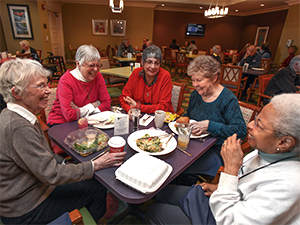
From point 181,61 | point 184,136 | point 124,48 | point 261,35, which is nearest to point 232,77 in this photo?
point 181,61

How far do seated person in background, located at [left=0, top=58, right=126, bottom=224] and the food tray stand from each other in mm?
143

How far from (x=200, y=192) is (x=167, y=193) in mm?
267

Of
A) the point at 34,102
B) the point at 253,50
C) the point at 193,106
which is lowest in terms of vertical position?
the point at 193,106

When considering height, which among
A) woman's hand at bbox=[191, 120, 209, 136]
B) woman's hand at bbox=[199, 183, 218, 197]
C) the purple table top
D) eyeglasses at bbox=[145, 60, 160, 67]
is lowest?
woman's hand at bbox=[199, 183, 218, 197]

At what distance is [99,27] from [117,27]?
1085 millimetres

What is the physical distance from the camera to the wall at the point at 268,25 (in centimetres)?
919

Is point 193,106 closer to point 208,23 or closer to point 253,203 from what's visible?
point 253,203

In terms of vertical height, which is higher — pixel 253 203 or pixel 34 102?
pixel 34 102

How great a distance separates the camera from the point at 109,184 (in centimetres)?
91

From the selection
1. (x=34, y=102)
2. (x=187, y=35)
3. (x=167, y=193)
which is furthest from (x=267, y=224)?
(x=187, y=35)

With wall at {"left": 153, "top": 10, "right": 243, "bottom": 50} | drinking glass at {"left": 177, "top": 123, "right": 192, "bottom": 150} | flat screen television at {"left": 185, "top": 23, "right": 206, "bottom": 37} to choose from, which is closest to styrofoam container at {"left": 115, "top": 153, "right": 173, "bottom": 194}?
drinking glass at {"left": 177, "top": 123, "right": 192, "bottom": 150}

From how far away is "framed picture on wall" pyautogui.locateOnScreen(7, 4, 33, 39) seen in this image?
632 cm

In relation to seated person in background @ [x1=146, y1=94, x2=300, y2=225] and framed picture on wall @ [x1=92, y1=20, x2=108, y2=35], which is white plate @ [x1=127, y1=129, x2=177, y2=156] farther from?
framed picture on wall @ [x1=92, y1=20, x2=108, y2=35]

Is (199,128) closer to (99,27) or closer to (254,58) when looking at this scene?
(254,58)
